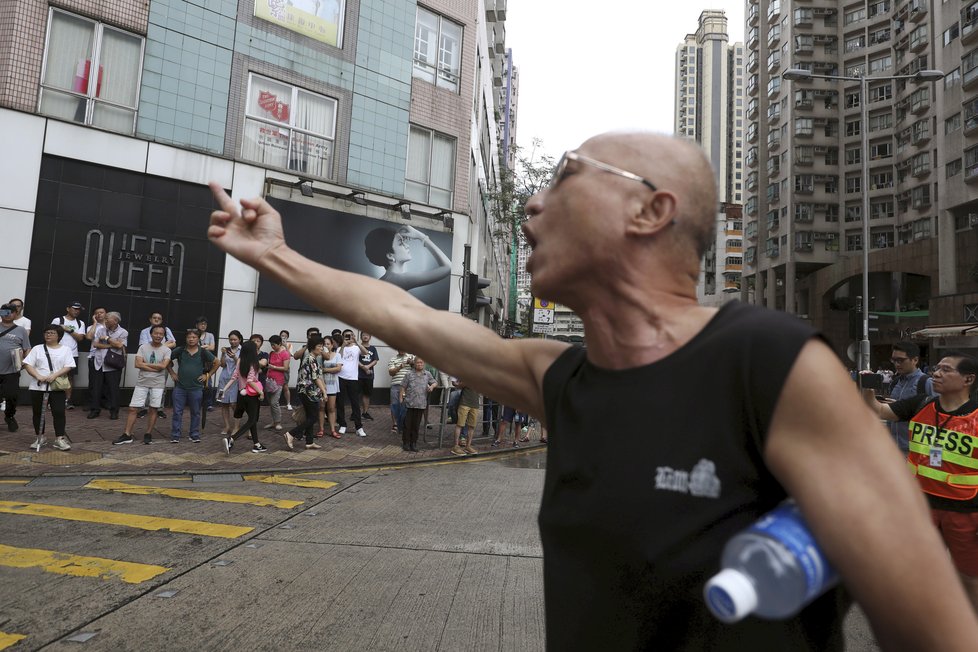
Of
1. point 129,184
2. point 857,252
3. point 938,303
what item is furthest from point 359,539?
point 857,252

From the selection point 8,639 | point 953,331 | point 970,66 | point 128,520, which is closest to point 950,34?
point 970,66

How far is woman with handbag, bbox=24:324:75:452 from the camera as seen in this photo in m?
8.98

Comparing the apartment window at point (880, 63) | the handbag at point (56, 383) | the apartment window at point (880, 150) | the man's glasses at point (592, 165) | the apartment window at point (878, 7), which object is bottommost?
the handbag at point (56, 383)

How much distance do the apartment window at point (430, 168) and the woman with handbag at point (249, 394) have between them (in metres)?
9.15

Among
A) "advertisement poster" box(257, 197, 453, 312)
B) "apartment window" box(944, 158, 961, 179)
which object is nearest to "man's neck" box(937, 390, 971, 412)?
"advertisement poster" box(257, 197, 453, 312)

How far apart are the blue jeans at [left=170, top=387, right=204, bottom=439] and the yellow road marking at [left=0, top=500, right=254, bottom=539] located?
157 inches

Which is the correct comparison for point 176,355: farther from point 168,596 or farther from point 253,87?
point 253,87

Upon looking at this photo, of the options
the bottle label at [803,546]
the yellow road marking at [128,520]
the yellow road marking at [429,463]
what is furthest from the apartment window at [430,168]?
the bottle label at [803,546]

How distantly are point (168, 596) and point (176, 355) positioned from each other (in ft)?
23.5

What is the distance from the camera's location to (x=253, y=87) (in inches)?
619

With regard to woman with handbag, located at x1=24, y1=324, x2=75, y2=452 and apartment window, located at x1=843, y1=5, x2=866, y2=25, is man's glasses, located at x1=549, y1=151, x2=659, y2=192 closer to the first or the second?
woman with handbag, located at x1=24, y1=324, x2=75, y2=452

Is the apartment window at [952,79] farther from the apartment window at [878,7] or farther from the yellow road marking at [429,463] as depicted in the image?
the yellow road marking at [429,463]

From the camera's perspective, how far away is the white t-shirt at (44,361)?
8.98 meters

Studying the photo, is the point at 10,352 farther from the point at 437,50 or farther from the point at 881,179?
the point at 881,179
